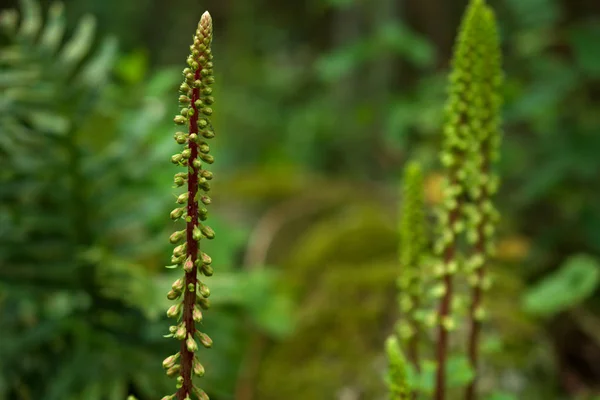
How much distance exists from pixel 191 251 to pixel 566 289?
2442 mm

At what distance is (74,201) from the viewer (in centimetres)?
280

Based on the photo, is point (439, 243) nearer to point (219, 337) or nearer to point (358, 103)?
point (219, 337)

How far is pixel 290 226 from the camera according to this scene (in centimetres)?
442

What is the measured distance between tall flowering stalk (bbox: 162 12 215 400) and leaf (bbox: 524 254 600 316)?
219cm

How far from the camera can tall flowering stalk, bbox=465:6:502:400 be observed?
6.12 feet

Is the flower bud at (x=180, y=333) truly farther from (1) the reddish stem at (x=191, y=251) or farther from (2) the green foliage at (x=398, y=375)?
(2) the green foliage at (x=398, y=375)

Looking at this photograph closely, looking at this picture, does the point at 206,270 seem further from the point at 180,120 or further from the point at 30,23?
the point at 30,23

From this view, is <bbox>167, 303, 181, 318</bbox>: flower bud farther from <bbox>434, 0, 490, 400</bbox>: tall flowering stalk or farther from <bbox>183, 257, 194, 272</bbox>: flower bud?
<bbox>434, 0, 490, 400</bbox>: tall flowering stalk

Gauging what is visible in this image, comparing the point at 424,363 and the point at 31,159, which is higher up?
the point at 31,159

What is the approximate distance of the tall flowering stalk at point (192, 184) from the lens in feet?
3.93

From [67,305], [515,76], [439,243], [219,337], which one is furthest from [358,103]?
[439,243]

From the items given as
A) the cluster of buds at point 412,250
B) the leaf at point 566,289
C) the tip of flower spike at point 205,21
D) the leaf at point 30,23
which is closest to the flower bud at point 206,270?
the tip of flower spike at point 205,21

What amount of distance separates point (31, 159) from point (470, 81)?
183 cm

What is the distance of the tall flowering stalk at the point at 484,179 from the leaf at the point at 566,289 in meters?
1.18
